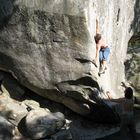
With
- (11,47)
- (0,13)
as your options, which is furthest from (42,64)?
(0,13)

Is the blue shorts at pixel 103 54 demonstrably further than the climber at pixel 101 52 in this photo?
Yes

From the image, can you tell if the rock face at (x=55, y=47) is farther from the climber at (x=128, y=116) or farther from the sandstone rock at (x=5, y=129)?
the climber at (x=128, y=116)

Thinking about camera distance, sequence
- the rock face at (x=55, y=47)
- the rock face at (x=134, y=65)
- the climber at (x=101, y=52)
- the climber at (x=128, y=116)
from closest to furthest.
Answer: the climber at (x=128, y=116) < the rock face at (x=55, y=47) < the climber at (x=101, y=52) < the rock face at (x=134, y=65)

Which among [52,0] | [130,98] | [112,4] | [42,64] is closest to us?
[130,98]

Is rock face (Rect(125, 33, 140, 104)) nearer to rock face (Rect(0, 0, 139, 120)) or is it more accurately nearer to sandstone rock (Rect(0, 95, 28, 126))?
rock face (Rect(0, 0, 139, 120))

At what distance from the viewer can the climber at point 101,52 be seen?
41.4 ft

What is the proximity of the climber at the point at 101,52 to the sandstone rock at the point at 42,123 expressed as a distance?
194 centimetres

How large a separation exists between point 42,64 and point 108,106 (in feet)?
7.75

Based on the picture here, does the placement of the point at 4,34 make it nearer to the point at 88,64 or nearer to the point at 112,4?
the point at 88,64

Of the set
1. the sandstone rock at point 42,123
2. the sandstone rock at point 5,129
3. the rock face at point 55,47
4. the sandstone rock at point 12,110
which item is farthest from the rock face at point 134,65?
the sandstone rock at point 5,129

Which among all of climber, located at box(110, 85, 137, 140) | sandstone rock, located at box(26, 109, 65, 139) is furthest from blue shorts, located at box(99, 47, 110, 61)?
climber, located at box(110, 85, 137, 140)

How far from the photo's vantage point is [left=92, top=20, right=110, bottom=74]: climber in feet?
41.4

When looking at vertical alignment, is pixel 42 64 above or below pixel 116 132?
above

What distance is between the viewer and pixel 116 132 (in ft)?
42.7
